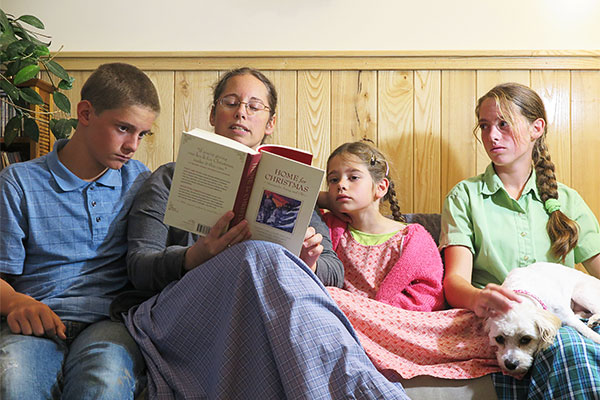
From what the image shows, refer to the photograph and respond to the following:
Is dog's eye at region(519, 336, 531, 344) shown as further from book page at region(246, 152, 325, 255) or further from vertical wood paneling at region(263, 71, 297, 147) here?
vertical wood paneling at region(263, 71, 297, 147)

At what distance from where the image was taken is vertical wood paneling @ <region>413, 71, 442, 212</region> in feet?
6.88

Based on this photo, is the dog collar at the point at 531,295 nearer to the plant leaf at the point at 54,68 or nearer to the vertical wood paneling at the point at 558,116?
the vertical wood paneling at the point at 558,116

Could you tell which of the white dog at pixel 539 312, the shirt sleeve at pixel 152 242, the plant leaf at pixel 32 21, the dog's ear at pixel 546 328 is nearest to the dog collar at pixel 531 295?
the white dog at pixel 539 312

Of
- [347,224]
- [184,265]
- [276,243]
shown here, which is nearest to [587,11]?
[347,224]

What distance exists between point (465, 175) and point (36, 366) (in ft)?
5.12

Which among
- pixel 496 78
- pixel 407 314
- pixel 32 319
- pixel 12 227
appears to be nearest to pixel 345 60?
pixel 496 78

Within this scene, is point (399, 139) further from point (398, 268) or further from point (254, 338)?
point (254, 338)

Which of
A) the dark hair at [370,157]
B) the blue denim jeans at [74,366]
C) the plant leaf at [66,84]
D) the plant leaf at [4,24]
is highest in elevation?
the plant leaf at [4,24]

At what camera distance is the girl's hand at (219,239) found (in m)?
1.20

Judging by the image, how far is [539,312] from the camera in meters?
1.29

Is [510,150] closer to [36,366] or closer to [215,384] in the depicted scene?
[215,384]

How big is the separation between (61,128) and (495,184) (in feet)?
4.73

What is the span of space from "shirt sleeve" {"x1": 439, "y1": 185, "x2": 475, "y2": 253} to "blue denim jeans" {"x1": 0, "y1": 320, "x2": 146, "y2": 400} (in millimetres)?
954

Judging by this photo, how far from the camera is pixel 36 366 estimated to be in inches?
44.2
